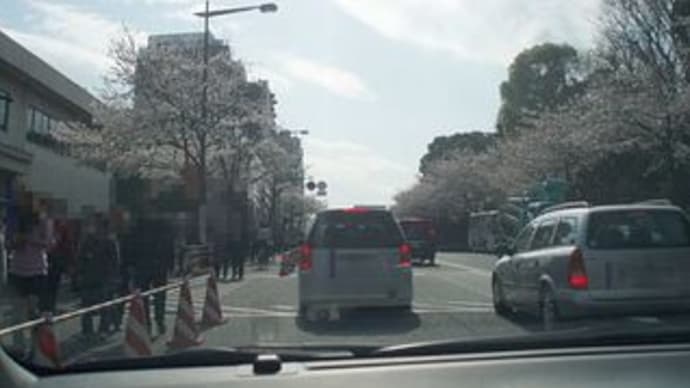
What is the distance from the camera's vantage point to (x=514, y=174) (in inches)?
2675

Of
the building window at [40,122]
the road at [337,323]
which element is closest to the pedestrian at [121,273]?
the road at [337,323]

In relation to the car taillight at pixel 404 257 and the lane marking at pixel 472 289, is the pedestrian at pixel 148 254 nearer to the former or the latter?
the car taillight at pixel 404 257

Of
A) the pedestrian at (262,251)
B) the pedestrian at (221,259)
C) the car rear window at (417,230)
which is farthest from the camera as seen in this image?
the car rear window at (417,230)

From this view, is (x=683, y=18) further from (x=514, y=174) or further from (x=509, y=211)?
(x=514, y=174)

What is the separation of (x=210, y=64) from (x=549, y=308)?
1309 inches

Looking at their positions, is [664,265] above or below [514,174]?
below

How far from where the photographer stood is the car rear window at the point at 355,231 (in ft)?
51.9

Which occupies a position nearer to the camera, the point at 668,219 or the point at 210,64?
the point at 668,219

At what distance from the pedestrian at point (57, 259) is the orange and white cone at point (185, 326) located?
3060 mm

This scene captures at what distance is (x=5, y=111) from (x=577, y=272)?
24678mm

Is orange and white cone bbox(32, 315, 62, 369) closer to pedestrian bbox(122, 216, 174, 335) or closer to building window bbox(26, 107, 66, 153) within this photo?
pedestrian bbox(122, 216, 174, 335)

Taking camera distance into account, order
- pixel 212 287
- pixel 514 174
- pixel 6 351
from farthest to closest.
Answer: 1. pixel 514 174
2. pixel 212 287
3. pixel 6 351

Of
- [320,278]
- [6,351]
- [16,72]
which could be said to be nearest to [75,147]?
[16,72]

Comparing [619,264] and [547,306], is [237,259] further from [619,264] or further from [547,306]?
[619,264]
